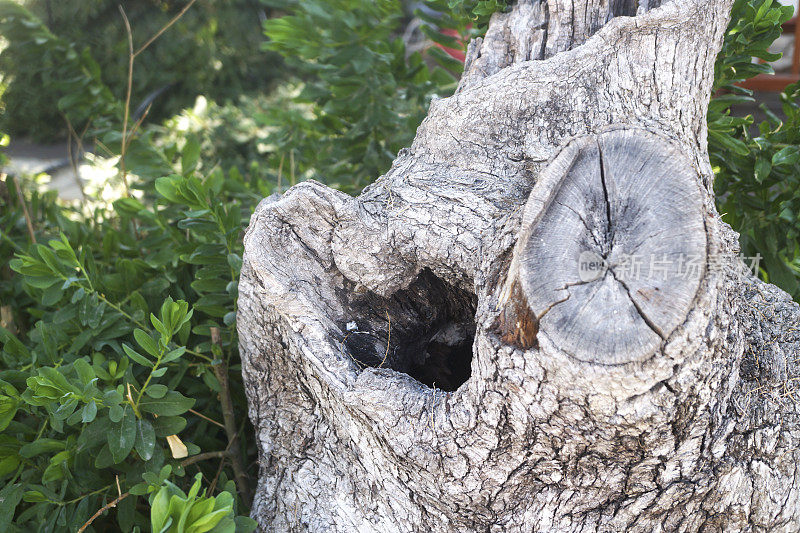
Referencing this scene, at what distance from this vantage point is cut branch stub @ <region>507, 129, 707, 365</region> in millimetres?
1120

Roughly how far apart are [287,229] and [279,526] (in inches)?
31.1

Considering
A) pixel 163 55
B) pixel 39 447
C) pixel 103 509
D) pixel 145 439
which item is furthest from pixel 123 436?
pixel 163 55

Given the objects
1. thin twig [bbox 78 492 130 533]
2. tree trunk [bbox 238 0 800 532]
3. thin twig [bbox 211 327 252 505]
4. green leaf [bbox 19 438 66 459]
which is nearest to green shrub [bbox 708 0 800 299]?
tree trunk [bbox 238 0 800 532]

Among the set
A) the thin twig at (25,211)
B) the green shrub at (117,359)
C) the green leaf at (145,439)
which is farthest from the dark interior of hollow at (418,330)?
the thin twig at (25,211)

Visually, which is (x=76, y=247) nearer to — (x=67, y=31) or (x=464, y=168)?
(x=464, y=168)

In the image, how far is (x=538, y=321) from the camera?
3.82ft

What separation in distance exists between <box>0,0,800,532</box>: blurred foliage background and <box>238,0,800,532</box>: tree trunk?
0.26 m

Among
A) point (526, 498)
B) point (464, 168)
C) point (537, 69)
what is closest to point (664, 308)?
point (526, 498)

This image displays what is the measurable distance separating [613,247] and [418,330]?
0.69 m

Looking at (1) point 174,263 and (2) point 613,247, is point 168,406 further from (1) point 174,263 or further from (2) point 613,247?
(2) point 613,247

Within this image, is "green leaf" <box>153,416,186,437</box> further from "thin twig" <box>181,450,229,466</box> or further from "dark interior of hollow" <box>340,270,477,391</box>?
"dark interior of hollow" <box>340,270,477,391</box>

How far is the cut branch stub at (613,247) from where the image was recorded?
112cm

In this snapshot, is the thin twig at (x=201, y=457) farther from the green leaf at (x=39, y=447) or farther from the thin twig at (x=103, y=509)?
the green leaf at (x=39, y=447)

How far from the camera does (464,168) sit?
166 cm
